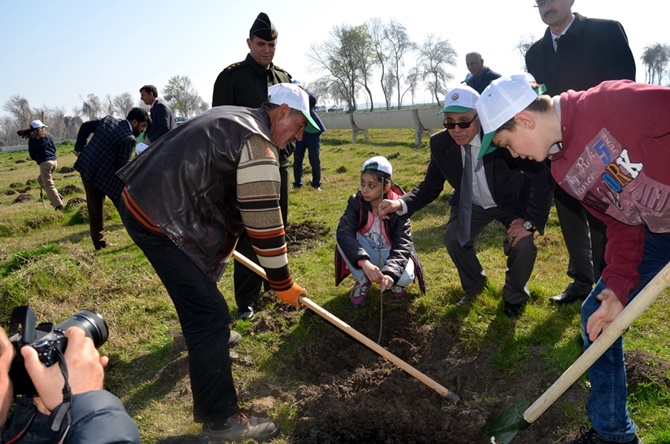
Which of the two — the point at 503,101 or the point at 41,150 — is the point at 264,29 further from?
the point at 41,150

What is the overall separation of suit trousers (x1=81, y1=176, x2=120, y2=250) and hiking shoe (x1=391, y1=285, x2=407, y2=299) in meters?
4.50

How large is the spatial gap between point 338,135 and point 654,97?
25.7 meters

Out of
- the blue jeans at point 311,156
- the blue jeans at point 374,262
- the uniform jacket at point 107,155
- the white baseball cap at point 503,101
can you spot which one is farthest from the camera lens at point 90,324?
the blue jeans at point 311,156

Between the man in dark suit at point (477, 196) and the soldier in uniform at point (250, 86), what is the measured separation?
1.36 meters

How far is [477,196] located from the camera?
445 centimetres

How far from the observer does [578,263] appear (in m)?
4.32

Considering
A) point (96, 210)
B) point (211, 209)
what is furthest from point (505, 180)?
point (96, 210)

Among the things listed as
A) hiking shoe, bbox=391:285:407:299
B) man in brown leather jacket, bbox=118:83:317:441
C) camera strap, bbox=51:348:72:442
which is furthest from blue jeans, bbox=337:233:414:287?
camera strap, bbox=51:348:72:442

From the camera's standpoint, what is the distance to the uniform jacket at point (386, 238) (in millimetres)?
4312

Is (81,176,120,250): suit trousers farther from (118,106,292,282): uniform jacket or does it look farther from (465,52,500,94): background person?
(465,52,500,94): background person

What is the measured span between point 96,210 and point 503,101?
6915 mm

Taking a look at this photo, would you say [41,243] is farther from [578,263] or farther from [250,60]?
[578,263]

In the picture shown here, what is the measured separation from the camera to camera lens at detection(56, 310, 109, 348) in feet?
6.46

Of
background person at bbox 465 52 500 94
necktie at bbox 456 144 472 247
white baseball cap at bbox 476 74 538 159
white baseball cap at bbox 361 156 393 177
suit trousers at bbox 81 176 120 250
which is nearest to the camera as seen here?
white baseball cap at bbox 476 74 538 159
